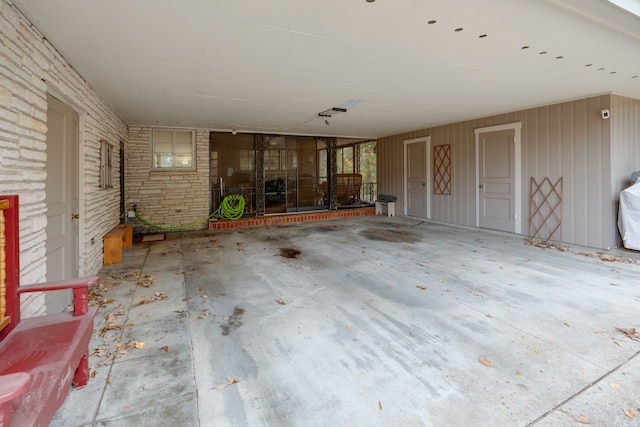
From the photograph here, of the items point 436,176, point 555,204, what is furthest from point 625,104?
point 436,176

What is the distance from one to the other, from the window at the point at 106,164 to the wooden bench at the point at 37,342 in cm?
335

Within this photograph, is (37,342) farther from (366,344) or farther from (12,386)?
(366,344)

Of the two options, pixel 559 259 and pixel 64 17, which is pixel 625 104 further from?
pixel 64 17

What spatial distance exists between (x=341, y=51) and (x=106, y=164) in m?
4.26

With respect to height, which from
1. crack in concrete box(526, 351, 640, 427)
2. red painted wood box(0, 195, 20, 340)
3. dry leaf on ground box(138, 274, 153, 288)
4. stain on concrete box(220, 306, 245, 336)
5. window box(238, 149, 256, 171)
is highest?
A: window box(238, 149, 256, 171)

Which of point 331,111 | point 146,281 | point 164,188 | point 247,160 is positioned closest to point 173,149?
point 164,188

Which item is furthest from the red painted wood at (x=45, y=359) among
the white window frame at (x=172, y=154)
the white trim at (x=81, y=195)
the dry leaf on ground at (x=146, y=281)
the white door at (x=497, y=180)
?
the white door at (x=497, y=180)

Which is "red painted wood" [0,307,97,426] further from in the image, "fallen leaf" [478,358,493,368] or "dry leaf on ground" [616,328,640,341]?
"dry leaf on ground" [616,328,640,341]

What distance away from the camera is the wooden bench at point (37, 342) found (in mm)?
1274

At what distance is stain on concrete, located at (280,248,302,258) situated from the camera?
5.14 meters

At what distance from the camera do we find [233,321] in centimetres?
283

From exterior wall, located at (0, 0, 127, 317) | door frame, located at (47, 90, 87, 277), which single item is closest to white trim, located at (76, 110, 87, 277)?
door frame, located at (47, 90, 87, 277)

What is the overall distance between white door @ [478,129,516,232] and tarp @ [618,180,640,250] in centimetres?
174

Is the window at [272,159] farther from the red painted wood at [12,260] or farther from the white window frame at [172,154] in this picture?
the red painted wood at [12,260]
